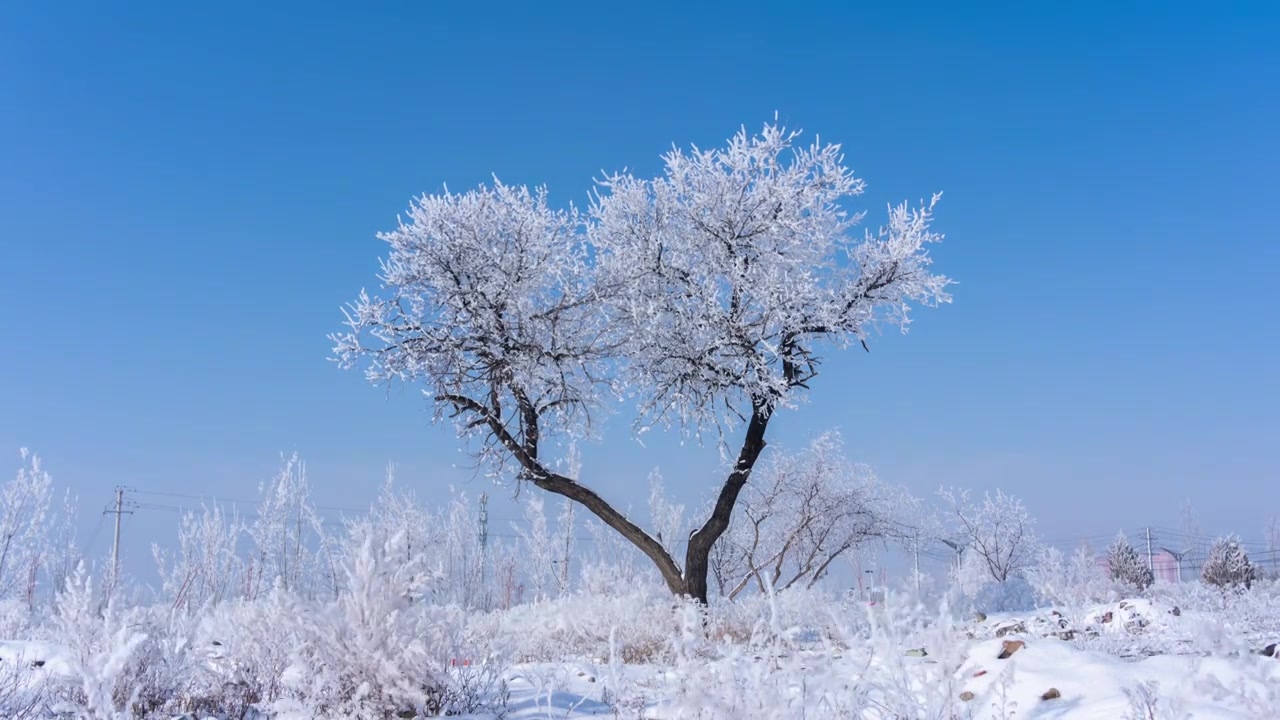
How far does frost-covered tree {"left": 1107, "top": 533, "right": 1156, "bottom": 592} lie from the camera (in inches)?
1058

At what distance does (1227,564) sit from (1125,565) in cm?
442

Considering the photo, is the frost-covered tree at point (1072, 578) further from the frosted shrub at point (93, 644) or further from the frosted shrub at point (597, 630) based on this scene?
the frosted shrub at point (93, 644)

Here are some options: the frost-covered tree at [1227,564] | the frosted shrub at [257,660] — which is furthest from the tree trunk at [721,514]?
the frost-covered tree at [1227,564]

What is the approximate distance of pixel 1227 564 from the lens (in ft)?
77.2

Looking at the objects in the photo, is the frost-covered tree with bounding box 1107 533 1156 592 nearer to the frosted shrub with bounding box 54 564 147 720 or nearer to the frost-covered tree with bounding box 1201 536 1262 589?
the frost-covered tree with bounding box 1201 536 1262 589

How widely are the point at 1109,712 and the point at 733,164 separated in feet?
41.8

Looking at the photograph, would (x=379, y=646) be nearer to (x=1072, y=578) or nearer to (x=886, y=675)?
(x=886, y=675)

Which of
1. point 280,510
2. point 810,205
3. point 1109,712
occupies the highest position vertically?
point 810,205

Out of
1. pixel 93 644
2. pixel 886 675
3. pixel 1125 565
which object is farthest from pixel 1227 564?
pixel 93 644

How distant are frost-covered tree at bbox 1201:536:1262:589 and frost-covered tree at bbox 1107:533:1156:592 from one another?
2234mm

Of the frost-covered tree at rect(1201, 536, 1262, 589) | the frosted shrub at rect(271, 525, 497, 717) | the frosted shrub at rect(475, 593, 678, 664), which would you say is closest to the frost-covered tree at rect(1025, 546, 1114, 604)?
the frost-covered tree at rect(1201, 536, 1262, 589)

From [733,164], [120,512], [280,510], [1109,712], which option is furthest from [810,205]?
[120,512]

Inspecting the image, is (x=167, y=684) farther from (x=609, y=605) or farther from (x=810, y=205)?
(x=810, y=205)

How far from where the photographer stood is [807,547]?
27922 millimetres
